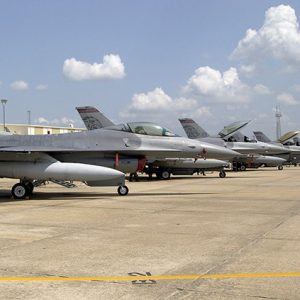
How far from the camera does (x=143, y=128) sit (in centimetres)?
1545

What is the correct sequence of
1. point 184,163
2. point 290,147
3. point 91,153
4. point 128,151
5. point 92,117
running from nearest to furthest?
point 91,153, point 128,151, point 184,163, point 92,117, point 290,147

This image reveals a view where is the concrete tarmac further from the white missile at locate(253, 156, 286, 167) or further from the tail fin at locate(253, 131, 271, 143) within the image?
the tail fin at locate(253, 131, 271, 143)

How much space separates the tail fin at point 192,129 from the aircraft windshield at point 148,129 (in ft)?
67.6

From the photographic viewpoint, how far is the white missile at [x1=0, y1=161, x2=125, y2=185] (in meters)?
13.4

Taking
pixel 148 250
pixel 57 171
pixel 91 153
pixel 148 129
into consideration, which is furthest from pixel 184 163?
pixel 148 250

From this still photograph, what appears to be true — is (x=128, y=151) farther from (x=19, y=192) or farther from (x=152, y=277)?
(x=152, y=277)

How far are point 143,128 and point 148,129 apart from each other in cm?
18

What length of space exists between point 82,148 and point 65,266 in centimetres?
931

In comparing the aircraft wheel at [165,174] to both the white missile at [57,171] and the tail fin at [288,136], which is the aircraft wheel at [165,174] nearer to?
the white missile at [57,171]

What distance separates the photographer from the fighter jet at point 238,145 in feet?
105

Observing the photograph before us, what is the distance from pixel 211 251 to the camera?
21.1 feet

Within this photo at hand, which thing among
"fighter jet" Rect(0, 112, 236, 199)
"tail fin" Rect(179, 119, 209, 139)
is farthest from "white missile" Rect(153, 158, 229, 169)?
"fighter jet" Rect(0, 112, 236, 199)

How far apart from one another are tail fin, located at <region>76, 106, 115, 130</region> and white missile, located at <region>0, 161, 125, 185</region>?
16.7m

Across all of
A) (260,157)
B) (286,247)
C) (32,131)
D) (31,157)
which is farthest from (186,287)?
(32,131)
